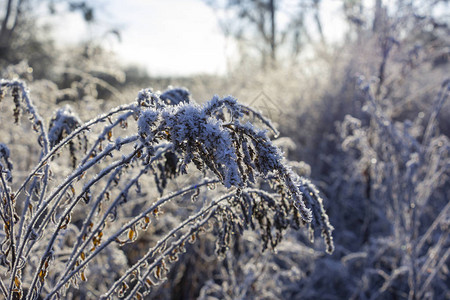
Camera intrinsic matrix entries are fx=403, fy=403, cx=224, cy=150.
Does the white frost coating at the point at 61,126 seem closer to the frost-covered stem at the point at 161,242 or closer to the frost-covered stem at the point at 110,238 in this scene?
the frost-covered stem at the point at 110,238

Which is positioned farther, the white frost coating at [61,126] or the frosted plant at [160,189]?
the white frost coating at [61,126]

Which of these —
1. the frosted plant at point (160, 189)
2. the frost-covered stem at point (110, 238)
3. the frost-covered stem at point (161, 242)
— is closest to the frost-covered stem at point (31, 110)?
the frosted plant at point (160, 189)

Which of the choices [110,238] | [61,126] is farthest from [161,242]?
[61,126]

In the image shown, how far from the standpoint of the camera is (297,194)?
1021mm

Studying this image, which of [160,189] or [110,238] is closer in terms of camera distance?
[110,238]

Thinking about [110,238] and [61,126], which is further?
[61,126]

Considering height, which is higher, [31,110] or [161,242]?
[31,110]

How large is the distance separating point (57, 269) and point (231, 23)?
1311 centimetres

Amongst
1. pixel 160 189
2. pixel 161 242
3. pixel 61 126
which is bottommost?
pixel 161 242

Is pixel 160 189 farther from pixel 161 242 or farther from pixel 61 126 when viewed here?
pixel 61 126

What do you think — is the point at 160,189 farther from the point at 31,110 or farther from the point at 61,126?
the point at 31,110

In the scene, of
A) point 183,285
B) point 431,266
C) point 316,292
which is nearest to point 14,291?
point 183,285

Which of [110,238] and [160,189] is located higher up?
[160,189]

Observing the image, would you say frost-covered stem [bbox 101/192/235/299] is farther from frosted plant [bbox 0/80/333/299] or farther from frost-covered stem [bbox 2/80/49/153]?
frost-covered stem [bbox 2/80/49/153]
